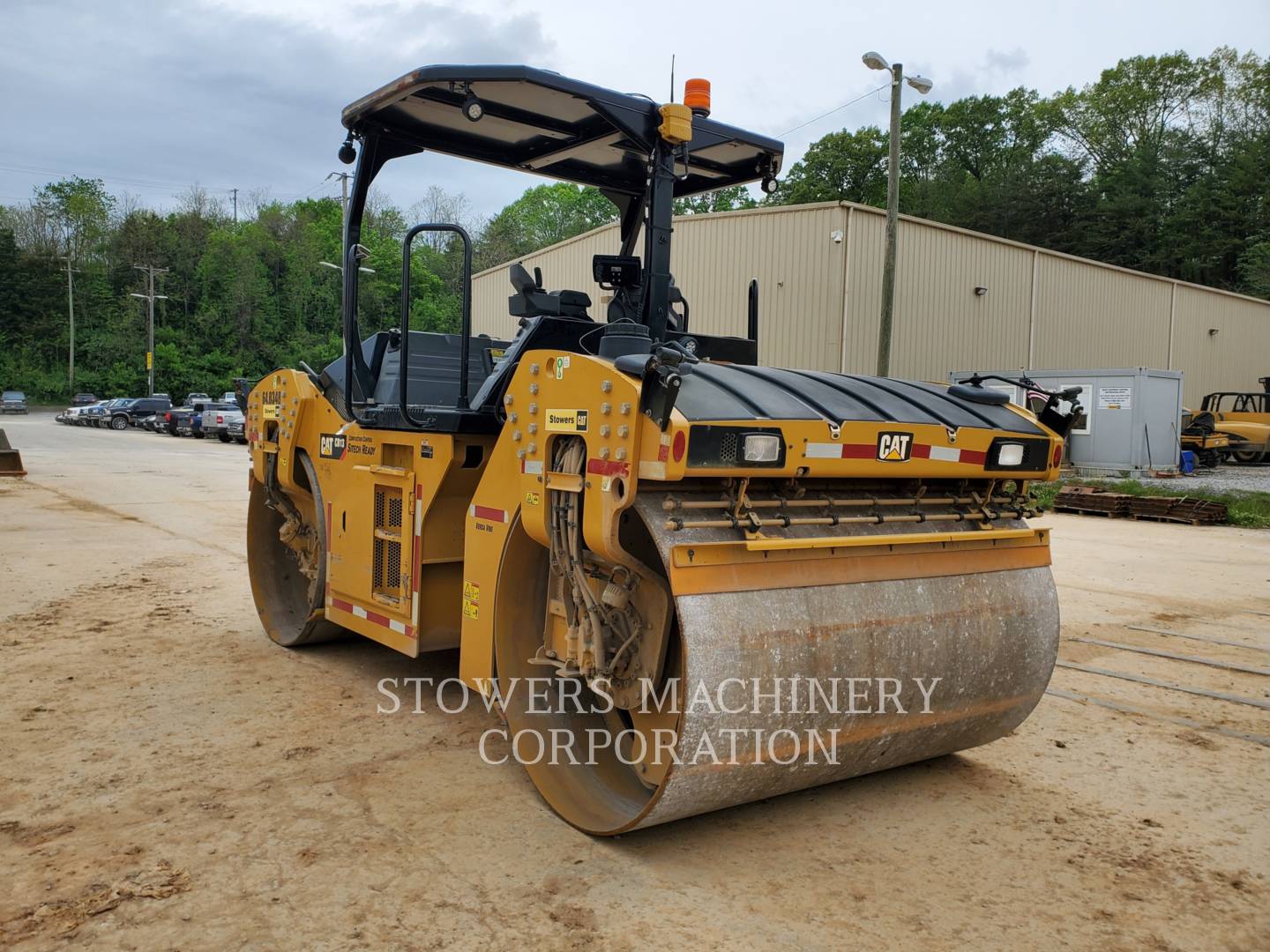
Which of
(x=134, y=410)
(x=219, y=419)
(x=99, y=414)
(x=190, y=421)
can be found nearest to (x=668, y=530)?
(x=219, y=419)

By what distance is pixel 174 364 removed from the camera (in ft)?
199

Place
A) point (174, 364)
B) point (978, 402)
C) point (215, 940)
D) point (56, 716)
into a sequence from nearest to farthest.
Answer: point (215, 940) → point (978, 402) → point (56, 716) → point (174, 364)

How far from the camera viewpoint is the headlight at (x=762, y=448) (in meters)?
3.08

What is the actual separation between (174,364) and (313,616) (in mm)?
60838

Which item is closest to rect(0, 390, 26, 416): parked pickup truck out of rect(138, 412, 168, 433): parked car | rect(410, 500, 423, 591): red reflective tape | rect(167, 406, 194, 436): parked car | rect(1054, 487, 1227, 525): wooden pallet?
rect(138, 412, 168, 433): parked car

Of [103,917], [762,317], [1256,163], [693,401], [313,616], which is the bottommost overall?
[103,917]

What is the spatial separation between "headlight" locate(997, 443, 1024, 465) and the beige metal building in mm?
17047

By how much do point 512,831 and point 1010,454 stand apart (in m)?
2.21

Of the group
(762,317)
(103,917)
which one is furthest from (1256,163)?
(103,917)

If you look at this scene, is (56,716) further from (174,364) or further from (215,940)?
(174,364)

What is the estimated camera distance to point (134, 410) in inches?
1729

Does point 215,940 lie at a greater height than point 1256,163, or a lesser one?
lesser

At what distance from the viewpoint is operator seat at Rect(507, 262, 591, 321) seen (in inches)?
175

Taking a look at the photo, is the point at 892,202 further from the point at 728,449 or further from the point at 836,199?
the point at 836,199
